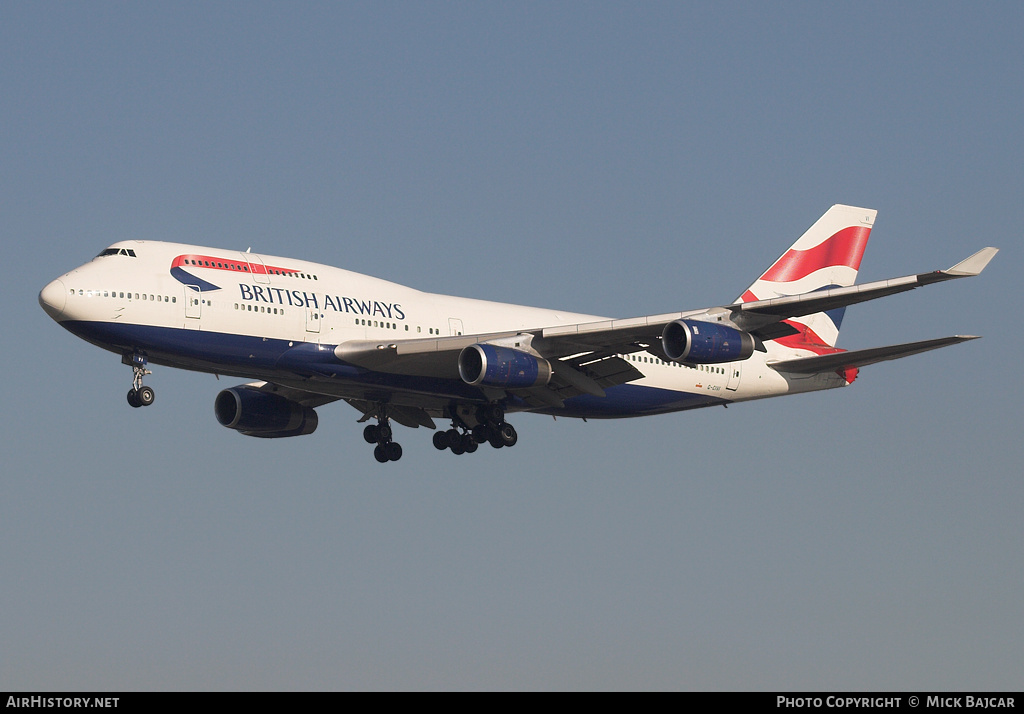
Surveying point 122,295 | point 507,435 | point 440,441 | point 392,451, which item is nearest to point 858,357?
point 507,435

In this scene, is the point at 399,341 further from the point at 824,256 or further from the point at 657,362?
the point at 824,256

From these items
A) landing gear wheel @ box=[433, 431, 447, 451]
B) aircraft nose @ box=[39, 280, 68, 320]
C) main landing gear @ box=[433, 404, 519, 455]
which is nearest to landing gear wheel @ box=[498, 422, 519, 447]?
main landing gear @ box=[433, 404, 519, 455]

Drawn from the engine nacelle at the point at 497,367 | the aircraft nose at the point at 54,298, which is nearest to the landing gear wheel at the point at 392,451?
the engine nacelle at the point at 497,367

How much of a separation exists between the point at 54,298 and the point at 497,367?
42.1 feet

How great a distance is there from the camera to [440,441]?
4553 cm

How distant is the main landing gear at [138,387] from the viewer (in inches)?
1508

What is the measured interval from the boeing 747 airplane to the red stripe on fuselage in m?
5.38

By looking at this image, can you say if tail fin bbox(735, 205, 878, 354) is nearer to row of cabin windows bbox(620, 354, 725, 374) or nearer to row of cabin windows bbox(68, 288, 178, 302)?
row of cabin windows bbox(620, 354, 725, 374)

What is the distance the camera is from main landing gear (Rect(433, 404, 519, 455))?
4397 centimetres

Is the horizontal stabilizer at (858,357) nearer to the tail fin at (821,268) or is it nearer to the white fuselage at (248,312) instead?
the tail fin at (821,268)

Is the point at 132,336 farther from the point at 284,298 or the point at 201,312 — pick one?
the point at 284,298

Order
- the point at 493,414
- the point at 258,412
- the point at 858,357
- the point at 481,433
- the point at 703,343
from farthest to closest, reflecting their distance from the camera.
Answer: the point at 258,412 → the point at 481,433 → the point at 493,414 → the point at 858,357 → the point at 703,343

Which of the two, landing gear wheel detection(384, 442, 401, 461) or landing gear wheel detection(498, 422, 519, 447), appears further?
landing gear wheel detection(384, 442, 401, 461)
